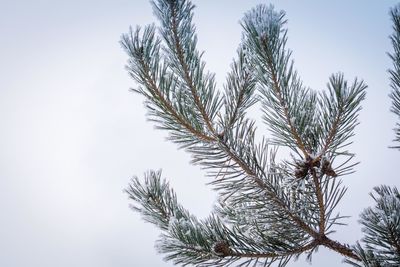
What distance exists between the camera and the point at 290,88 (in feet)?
6.70

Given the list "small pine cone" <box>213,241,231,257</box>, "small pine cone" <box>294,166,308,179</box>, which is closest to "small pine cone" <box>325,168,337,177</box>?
"small pine cone" <box>294,166,308,179</box>

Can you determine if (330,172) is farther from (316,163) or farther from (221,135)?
(221,135)

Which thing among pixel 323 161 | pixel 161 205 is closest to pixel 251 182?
pixel 323 161

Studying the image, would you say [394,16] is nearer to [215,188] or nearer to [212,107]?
[212,107]

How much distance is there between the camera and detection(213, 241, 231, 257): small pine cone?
227 centimetres

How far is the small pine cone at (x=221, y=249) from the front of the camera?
227 centimetres

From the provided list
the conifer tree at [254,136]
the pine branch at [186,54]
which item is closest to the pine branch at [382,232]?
the conifer tree at [254,136]

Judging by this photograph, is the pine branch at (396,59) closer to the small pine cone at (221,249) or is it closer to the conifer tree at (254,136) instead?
the conifer tree at (254,136)

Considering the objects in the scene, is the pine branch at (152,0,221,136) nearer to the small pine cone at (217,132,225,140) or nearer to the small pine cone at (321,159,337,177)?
the small pine cone at (217,132,225,140)

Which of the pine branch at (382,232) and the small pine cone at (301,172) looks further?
the small pine cone at (301,172)

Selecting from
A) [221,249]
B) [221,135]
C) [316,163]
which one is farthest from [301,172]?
[221,249]

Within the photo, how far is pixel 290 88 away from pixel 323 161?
1.40ft

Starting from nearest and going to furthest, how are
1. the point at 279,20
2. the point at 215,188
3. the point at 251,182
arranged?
the point at 279,20 → the point at 251,182 → the point at 215,188

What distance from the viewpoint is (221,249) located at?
7.45 feet
